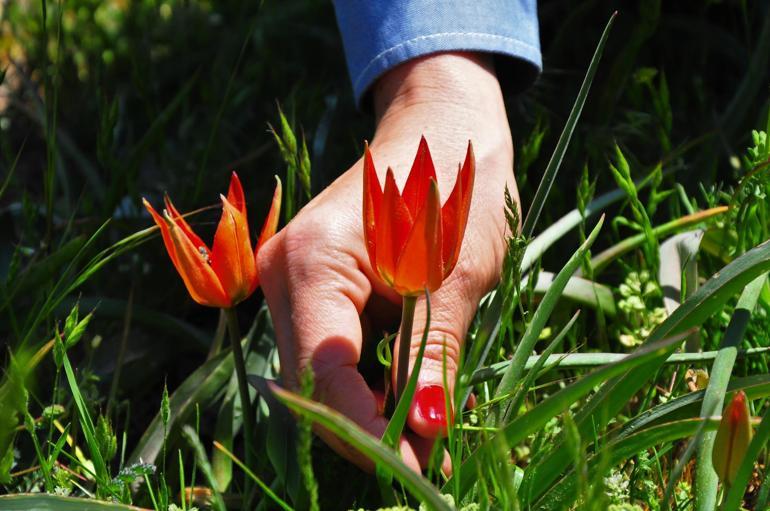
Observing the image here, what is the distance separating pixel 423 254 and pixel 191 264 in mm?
268

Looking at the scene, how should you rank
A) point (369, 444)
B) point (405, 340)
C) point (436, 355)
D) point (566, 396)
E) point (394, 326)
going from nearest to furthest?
point (369, 444) < point (566, 396) < point (405, 340) < point (436, 355) < point (394, 326)

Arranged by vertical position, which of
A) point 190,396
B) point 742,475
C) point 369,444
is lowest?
point 190,396

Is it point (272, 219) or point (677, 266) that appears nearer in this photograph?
point (272, 219)

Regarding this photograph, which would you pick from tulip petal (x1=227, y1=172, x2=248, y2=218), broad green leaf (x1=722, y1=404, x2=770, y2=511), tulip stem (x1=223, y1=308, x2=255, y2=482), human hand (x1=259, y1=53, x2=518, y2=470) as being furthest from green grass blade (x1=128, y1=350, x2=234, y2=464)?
broad green leaf (x1=722, y1=404, x2=770, y2=511)

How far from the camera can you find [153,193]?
1946mm

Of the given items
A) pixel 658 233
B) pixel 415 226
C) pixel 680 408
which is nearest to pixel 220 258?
pixel 415 226

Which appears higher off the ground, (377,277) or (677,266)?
(377,277)

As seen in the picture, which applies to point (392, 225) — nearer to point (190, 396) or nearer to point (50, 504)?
point (50, 504)

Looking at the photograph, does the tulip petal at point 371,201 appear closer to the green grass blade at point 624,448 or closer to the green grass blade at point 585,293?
the green grass blade at point 624,448

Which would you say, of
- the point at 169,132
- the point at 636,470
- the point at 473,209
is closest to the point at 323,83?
the point at 169,132

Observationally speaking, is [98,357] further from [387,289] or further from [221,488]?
[387,289]

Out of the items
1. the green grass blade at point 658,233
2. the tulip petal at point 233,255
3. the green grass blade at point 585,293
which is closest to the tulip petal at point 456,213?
the tulip petal at point 233,255

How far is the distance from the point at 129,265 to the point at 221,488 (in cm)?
62

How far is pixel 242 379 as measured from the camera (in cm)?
110
